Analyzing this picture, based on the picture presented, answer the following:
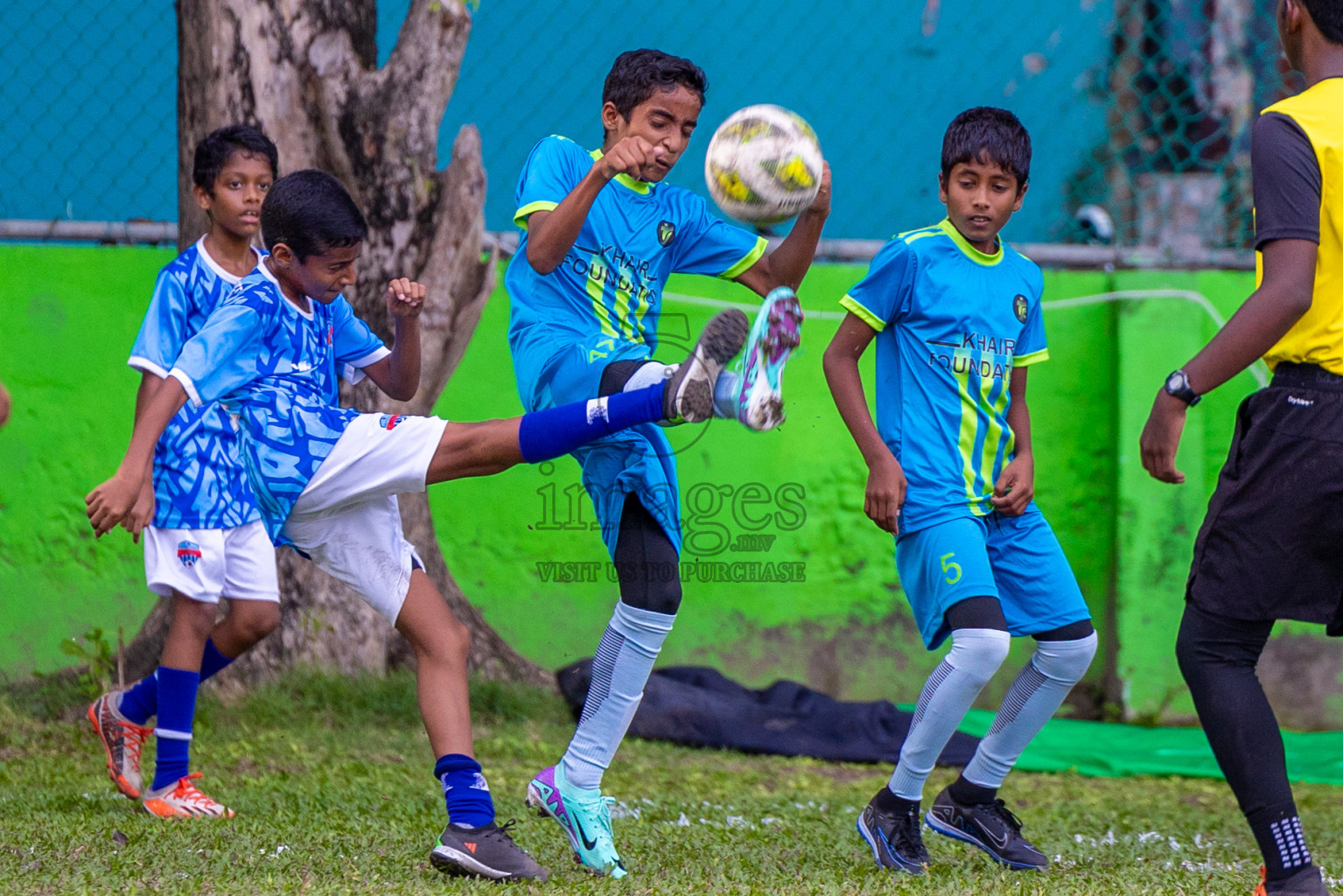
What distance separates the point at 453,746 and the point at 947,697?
121 centimetres

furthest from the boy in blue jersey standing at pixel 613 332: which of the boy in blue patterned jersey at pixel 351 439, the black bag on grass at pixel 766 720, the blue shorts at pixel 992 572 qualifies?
the black bag on grass at pixel 766 720

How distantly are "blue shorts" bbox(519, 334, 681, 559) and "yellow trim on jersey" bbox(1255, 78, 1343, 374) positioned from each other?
1.46 metres

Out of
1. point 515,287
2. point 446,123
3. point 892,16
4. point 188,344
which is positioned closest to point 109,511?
point 188,344

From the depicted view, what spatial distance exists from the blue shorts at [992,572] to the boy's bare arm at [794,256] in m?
0.81

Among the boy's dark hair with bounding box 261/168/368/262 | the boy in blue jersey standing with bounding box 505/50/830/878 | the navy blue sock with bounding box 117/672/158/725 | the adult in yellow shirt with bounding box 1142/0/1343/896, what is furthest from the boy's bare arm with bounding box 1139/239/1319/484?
the navy blue sock with bounding box 117/672/158/725

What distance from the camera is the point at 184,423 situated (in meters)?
4.09

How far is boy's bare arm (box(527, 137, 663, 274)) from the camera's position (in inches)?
127

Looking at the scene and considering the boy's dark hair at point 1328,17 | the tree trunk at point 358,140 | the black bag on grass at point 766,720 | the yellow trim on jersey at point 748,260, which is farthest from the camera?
the black bag on grass at point 766,720

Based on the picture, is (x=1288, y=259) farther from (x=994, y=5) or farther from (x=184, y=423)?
(x=994, y=5)

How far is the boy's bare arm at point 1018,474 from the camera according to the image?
3596 millimetres

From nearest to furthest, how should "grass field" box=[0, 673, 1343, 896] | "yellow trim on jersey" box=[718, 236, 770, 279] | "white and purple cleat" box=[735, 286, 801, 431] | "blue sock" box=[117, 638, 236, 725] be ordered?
"white and purple cleat" box=[735, 286, 801, 431], "grass field" box=[0, 673, 1343, 896], "yellow trim on jersey" box=[718, 236, 770, 279], "blue sock" box=[117, 638, 236, 725]

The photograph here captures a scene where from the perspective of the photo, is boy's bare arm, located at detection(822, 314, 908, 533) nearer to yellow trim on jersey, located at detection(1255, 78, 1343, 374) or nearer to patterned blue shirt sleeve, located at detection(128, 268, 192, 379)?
yellow trim on jersey, located at detection(1255, 78, 1343, 374)

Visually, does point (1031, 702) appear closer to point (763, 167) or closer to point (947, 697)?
point (947, 697)

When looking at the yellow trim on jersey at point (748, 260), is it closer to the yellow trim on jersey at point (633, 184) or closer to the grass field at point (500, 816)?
the yellow trim on jersey at point (633, 184)
